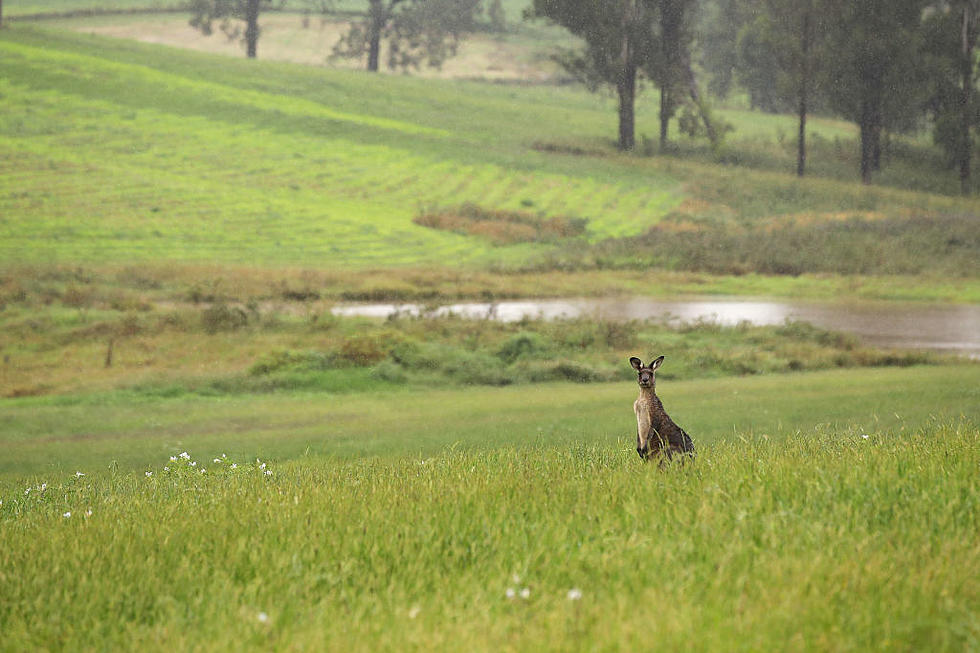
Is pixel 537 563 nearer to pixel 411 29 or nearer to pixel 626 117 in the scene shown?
pixel 626 117

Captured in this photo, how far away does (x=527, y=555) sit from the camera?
575 centimetres

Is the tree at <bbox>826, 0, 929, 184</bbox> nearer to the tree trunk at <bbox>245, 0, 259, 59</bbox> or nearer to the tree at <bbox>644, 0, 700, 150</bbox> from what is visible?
the tree at <bbox>644, 0, 700, 150</bbox>

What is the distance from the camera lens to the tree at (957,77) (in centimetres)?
6725

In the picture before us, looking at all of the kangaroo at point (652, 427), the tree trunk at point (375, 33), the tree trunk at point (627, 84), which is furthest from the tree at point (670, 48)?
Result: the kangaroo at point (652, 427)

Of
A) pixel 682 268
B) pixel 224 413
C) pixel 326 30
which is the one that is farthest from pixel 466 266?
pixel 326 30

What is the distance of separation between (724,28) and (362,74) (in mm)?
37076

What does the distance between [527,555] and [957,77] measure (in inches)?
2844

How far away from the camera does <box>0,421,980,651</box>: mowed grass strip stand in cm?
467

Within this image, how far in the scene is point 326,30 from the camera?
406 ft

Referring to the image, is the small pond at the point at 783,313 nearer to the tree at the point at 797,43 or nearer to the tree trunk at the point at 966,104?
the tree at the point at 797,43

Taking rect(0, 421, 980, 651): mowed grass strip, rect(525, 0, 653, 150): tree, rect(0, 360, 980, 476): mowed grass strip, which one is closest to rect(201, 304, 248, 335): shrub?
rect(0, 360, 980, 476): mowed grass strip

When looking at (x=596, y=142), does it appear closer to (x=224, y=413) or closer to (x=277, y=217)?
(x=277, y=217)

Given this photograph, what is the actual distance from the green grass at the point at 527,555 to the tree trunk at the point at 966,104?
65.6 metres

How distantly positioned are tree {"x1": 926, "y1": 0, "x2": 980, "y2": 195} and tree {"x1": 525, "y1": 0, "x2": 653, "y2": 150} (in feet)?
62.9
